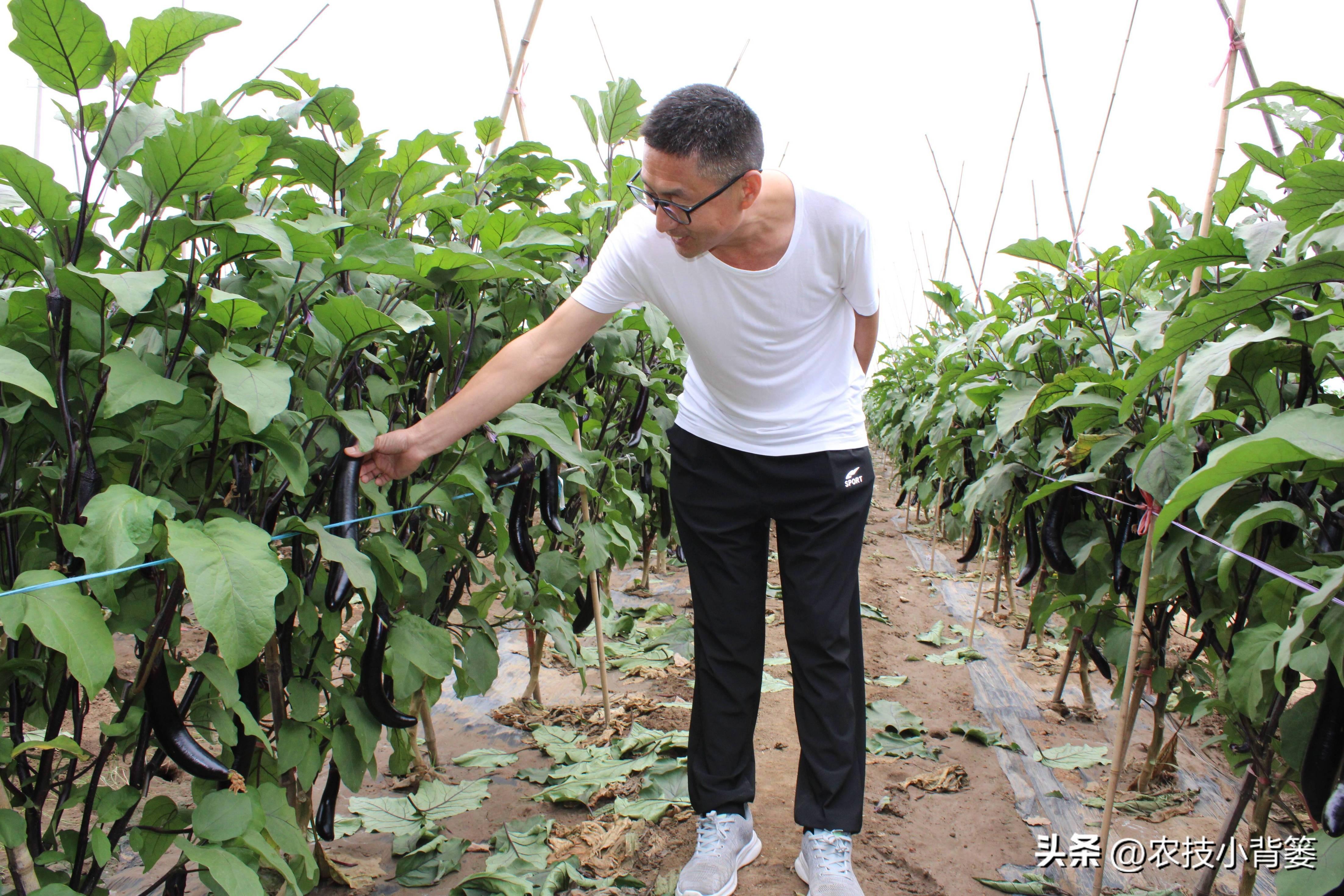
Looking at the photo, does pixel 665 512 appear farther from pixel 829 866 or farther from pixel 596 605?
pixel 829 866

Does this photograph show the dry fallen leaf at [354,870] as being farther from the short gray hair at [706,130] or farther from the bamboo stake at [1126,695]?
the short gray hair at [706,130]

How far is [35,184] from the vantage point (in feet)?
3.59

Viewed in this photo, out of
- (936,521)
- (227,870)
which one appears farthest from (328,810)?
(936,521)

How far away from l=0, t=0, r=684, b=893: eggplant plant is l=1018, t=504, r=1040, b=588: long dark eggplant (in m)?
1.64

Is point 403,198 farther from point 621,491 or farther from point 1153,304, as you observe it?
point 1153,304

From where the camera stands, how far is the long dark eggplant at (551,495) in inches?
82.6

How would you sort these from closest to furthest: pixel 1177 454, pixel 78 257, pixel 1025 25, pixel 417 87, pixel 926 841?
1. pixel 78 257
2. pixel 1177 454
3. pixel 926 841
4. pixel 417 87
5. pixel 1025 25

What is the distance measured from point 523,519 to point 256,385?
109 cm

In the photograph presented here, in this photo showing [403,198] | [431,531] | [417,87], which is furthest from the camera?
[417,87]

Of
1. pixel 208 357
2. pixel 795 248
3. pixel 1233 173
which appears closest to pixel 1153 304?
pixel 1233 173

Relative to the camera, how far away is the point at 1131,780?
104 inches

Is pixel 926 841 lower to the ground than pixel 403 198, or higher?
lower

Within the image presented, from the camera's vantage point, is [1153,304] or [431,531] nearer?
[431,531]

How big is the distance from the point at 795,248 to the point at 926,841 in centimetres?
154
